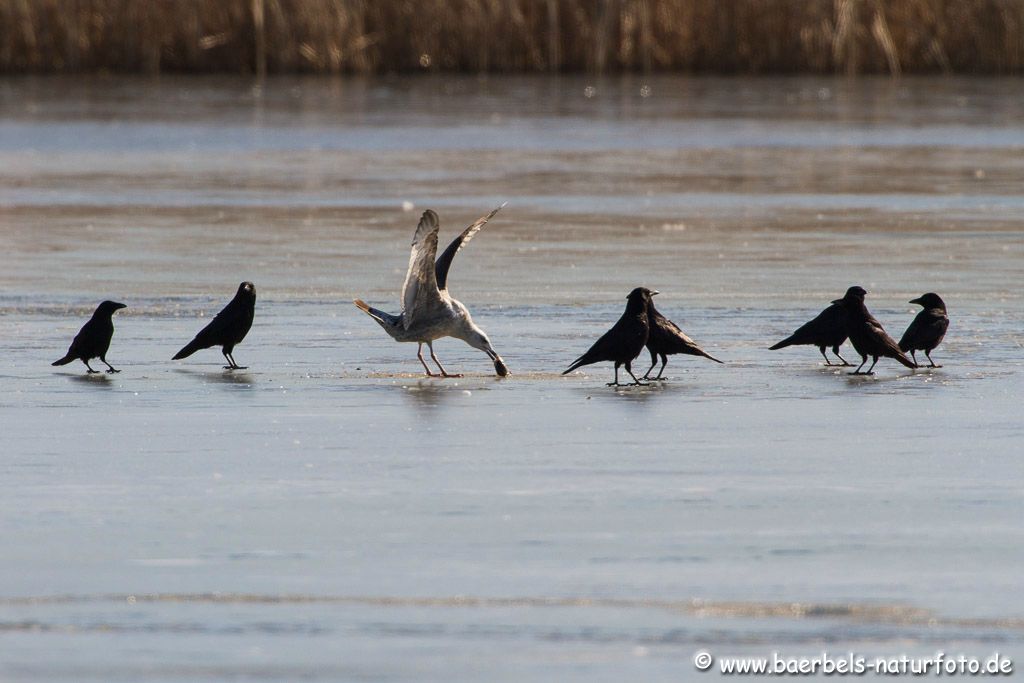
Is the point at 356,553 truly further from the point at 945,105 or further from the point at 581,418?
the point at 945,105

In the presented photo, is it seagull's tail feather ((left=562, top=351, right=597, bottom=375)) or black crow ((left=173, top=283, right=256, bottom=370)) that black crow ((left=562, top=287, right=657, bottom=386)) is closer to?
seagull's tail feather ((left=562, top=351, right=597, bottom=375))

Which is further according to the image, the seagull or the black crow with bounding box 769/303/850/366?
the black crow with bounding box 769/303/850/366

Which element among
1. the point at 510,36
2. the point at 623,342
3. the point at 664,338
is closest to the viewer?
the point at 623,342

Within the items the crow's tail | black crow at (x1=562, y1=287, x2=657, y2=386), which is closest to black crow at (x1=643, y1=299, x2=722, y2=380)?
black crow at (x1=562, y1=287, x2=657, y2=386)

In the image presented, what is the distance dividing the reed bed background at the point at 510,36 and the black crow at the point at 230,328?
78.9 feet

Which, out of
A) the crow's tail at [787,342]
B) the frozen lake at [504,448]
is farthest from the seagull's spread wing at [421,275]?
the crow's tail at [787,342]

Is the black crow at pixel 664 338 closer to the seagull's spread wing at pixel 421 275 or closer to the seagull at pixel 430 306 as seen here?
the seagull at pixel 430 306

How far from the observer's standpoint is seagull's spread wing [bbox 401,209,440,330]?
8406 mm

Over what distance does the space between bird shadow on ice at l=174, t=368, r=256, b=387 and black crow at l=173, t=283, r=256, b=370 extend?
0.12 metres

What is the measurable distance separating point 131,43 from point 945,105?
13652 millimetres

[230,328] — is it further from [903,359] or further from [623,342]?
[903,359]

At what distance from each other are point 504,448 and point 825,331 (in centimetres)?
242

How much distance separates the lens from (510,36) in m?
33.1

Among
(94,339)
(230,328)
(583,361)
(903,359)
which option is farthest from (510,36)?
(583,361)
